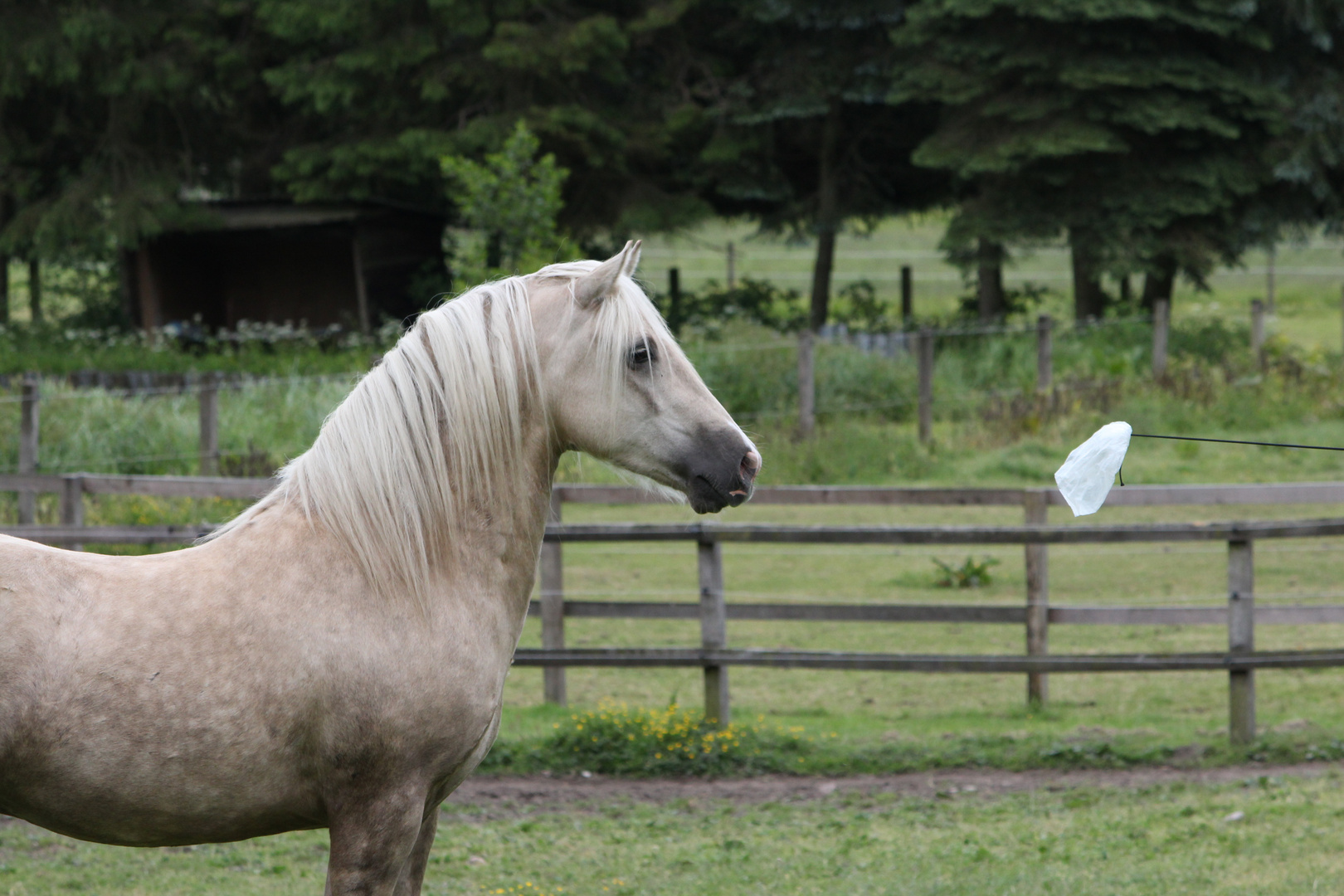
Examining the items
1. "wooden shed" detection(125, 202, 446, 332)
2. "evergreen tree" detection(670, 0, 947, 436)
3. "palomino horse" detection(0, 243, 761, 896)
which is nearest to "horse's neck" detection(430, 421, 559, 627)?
"palomino horse" detection(0, 243, 761, 896)

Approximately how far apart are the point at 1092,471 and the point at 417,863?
1.71 m

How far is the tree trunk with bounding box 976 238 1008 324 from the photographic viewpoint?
1825cm

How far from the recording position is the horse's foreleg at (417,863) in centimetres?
265

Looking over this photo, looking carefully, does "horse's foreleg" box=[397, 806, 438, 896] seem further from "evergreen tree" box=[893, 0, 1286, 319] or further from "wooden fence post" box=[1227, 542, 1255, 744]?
"evergreen tree" box=[893, 0, 1286, 319]

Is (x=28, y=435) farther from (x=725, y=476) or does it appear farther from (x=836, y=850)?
(x=725, y=476)

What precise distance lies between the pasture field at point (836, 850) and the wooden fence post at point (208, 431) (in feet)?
18.0

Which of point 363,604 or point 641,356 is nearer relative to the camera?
point 363,604

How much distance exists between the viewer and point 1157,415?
1356 cm

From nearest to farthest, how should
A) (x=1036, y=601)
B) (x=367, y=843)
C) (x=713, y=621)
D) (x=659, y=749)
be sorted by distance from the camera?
(x=367, y=843)
(x=659, y=749)
(x=713, y=621)
(x=1036, y=601)

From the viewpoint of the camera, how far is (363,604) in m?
2.46

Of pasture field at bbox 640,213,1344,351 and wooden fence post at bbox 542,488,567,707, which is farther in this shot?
pasture field at bbox 640,213,1344,351

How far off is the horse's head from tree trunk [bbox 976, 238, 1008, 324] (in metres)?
16.2

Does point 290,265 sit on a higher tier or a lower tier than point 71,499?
higher

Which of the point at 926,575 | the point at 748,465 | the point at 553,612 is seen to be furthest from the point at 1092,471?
the point at 926,575
